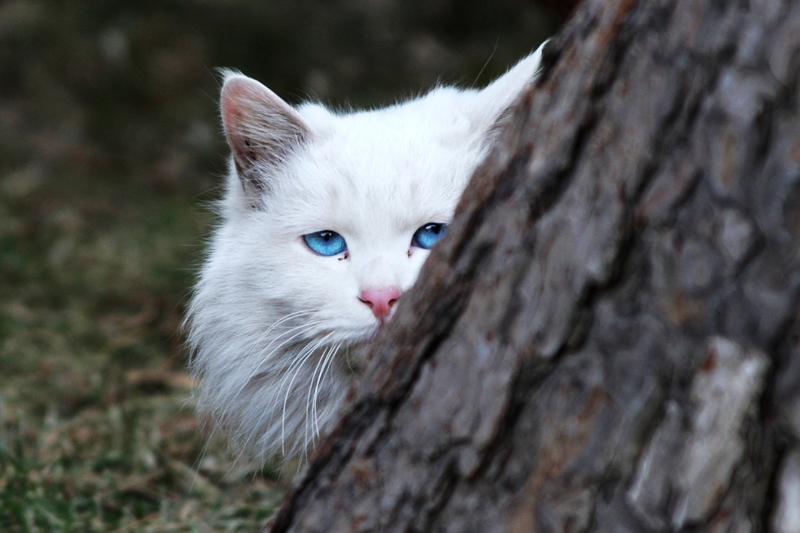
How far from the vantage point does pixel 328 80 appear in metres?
6.70

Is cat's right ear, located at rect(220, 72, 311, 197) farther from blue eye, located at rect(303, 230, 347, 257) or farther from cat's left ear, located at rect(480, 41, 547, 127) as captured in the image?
cat's left ear, located at rect(480, 41, 547, 127)

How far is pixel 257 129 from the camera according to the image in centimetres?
239

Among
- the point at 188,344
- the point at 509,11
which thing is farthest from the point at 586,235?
the point at 509,11

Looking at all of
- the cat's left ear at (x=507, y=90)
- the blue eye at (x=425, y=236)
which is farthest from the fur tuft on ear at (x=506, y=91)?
the blue eye at (x=425, y=236)

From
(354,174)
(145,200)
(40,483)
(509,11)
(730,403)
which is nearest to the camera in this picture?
(730,403)

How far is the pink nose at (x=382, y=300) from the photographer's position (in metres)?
1.86

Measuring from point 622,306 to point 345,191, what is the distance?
1.08 meters

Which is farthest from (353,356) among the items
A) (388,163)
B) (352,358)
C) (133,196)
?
(133,196)

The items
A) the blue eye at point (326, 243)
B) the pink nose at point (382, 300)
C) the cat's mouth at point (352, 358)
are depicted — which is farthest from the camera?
the blue eye at point (326, 243)

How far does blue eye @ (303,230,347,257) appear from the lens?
214 cm

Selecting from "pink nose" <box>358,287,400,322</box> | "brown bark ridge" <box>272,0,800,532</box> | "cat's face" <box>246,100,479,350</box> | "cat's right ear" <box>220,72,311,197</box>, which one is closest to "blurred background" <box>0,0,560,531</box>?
"cat's right ear" <box>220,72,311,197</box>

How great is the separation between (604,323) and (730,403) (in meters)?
0.18

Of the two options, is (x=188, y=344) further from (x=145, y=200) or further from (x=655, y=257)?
(x=145, y=200)

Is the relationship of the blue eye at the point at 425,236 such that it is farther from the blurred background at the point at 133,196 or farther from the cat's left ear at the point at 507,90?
the blurred background at the point at 133,196
